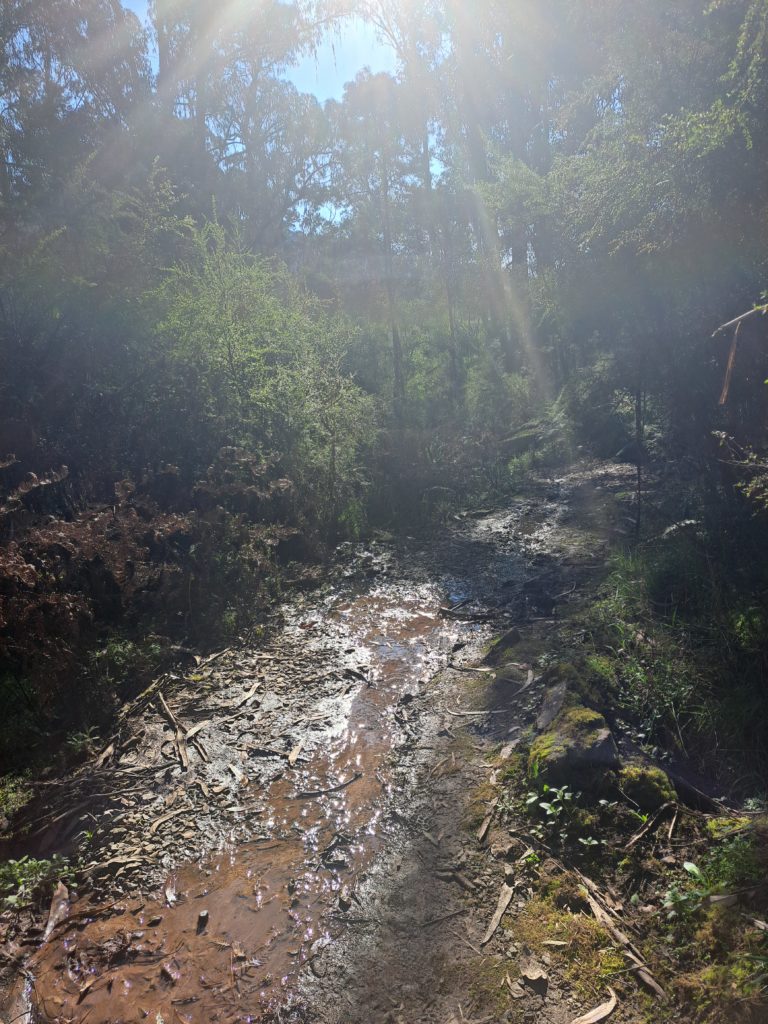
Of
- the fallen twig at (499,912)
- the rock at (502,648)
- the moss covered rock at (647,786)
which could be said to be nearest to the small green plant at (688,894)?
the moss covered rock at (647,786)

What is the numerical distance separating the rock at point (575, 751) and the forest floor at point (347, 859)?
4.1 inches

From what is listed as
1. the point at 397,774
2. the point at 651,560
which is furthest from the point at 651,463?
the point at 397,774

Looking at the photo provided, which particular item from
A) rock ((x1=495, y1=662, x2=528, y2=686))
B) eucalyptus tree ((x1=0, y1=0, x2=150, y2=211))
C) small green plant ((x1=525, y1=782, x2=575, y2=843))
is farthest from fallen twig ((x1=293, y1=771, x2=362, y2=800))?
eucalyptus tree ((x1=0, y1=0, x2=150, y2=211))

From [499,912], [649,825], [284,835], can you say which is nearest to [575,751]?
[649,825]

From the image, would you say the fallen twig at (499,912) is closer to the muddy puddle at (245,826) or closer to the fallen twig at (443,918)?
the fallen twig at (443,918)

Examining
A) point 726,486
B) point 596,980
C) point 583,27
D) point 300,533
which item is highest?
point 583,27

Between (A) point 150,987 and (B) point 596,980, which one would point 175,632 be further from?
(B) point 596,980

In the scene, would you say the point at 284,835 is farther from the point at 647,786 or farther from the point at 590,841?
the point at 647,786

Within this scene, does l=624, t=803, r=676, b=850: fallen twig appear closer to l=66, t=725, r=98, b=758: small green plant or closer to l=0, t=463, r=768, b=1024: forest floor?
l=0, t=463, r=768, b=1024: forest floor

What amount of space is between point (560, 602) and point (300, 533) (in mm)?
3538

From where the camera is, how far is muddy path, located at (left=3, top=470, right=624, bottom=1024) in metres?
2.78

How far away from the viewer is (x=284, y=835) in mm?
3715

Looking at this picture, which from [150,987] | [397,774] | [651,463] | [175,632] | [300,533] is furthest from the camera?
[651,463]

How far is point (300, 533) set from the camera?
8289 mm
